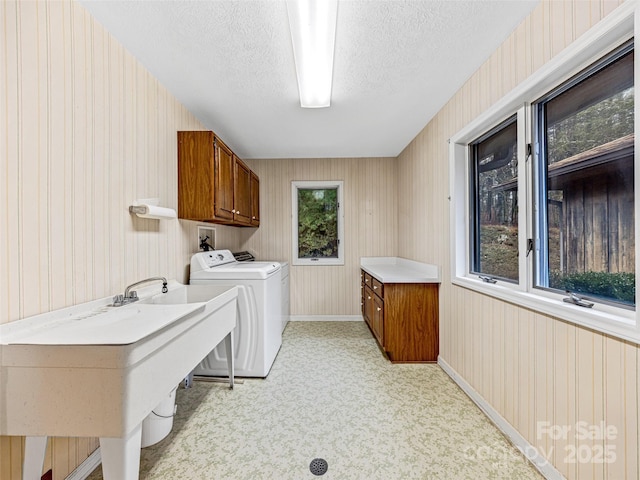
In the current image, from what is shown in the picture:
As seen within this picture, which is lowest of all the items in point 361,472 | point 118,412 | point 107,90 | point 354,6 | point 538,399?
point 361,472

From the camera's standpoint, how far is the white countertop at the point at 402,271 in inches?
106

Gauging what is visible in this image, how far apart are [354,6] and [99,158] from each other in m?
1.61

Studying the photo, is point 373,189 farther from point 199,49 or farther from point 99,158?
point 99,158

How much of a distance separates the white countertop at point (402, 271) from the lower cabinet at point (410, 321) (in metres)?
0.05

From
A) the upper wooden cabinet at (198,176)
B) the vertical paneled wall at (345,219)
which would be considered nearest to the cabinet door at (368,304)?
the vertical paneled wall at (345,219)

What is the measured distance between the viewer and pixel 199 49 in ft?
5.66

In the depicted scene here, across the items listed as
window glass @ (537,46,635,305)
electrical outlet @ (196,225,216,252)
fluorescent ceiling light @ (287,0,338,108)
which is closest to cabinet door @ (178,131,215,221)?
electrical outlet @ (196,225,216,252)

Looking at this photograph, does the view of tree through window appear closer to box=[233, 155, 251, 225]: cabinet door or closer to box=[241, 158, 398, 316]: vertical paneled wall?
box=[241, 158, 398, 316]: vertical paneled wall

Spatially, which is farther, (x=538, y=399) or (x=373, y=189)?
(x=373, y=189)

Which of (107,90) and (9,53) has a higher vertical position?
(107,90)

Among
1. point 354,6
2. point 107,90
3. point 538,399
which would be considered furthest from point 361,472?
point 107,90

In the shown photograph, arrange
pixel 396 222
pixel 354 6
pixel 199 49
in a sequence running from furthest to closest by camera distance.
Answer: pixel 396 222
pixel 199 49
pixel 354 6

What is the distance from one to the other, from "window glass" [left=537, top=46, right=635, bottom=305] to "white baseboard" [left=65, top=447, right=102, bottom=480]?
2648 millimetres

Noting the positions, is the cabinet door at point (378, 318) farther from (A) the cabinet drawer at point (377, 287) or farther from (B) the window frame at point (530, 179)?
(B) the window frame at point (530, 179)
